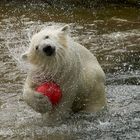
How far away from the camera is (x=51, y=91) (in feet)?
19.7

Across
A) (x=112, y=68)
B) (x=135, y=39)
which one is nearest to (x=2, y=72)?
(x=112, y=68)

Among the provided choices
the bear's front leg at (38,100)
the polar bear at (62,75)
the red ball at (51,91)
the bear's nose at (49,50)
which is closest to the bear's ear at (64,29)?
the polar bear at (62,75)

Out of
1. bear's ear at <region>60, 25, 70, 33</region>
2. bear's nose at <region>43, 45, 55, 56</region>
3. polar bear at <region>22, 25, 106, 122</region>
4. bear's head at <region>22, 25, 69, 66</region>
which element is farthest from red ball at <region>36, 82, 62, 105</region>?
bear's ear at <region>60, 25, 70, 33</region>

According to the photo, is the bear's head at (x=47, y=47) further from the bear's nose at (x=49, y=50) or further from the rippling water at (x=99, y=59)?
the rippling water at (x=99, y=59)

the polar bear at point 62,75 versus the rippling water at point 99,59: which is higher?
the polar bear at point 62,75

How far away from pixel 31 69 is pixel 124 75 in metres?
2.42

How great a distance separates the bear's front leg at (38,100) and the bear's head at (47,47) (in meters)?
0.34

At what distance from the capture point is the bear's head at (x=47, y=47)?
5.75 metres

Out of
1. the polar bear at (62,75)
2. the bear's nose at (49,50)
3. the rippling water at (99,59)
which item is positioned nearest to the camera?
the bear's nose at (49,50)

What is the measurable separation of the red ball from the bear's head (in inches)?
10.8

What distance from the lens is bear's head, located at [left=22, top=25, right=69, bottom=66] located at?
575cm

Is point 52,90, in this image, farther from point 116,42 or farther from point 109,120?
point 116,42

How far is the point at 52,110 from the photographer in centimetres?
621

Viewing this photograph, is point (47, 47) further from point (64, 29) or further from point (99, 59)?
point (99, 59)
